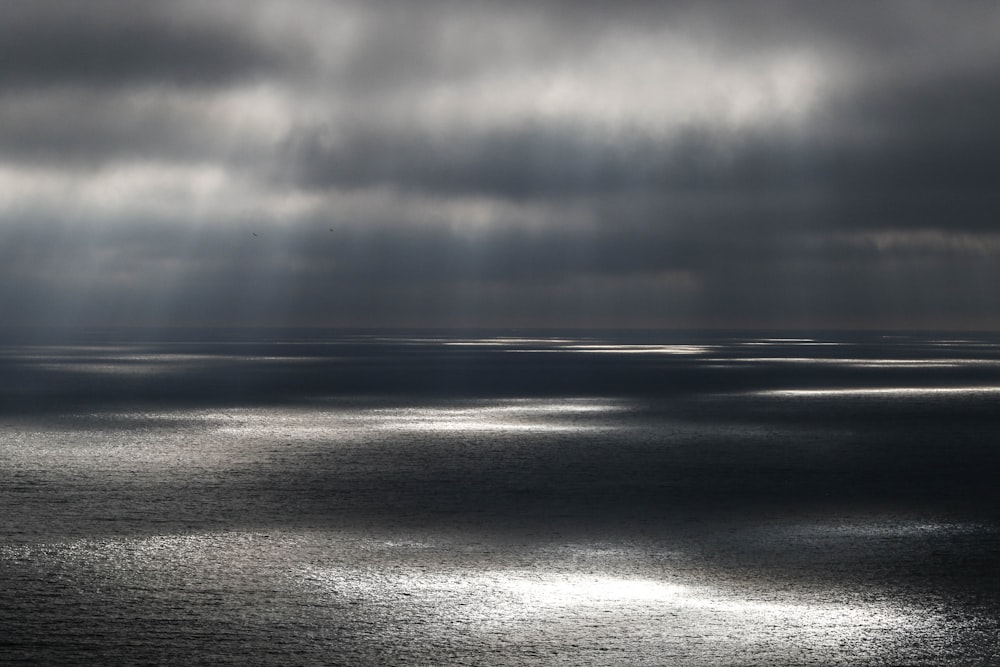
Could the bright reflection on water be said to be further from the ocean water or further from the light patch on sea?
the light patch on sea

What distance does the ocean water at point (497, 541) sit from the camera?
1995 cm

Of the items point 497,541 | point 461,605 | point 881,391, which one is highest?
point 461,605

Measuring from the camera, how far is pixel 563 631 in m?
20.4

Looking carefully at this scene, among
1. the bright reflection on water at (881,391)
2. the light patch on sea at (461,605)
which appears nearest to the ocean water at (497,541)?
the light patch on sea at (461,605)

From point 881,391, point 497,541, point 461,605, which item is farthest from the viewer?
point 881,391

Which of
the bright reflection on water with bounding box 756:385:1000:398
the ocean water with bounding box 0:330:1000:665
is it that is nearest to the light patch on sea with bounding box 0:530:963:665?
the ocean water with bounding box 0:330:1000:665

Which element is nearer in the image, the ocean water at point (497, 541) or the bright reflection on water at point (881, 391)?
the ocean water at point (497, 541)

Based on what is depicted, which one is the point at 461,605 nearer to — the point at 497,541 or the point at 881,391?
the point at 497,541

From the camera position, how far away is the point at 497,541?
28922 millimetres

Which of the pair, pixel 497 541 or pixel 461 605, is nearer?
pixel 461 605

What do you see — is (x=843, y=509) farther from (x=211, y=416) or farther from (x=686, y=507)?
(x=211, y=416)

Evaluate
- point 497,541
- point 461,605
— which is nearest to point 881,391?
point 497,541

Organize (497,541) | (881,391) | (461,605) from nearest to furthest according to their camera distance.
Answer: (461,605) < (497,541) < (881,391)

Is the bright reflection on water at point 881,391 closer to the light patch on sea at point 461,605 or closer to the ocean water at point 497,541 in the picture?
the ocean water at point 497,541
